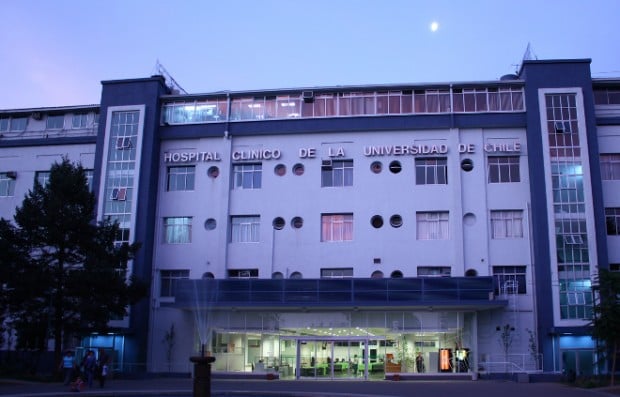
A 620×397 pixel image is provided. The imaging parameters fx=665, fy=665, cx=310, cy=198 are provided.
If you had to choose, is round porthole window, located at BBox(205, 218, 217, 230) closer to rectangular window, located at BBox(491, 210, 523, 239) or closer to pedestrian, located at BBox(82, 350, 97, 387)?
pedestrian, located at BBox(82, 350, 97, 387)

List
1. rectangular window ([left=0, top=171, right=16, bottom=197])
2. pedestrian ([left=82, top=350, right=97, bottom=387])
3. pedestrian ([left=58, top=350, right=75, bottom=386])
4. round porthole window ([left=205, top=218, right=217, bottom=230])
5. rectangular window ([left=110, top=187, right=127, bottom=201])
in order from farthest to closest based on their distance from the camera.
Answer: rectangular window ([left=0, top=171, right=16, bottom=197])
round porthole window ([left=205, top=218, right=217, bottom=230])
rectangular window ([left=110, top=187, right=127, bottom=201])
pedestrian ([left=82, top=350, right=97, bottom=387])
pedestrian ([left=58, top=350, right=75, bottom=386])

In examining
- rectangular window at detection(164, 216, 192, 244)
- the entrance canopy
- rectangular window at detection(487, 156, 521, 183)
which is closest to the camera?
the entrance canopy

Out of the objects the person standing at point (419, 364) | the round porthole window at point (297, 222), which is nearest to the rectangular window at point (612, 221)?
the person standing at point (419, 364)

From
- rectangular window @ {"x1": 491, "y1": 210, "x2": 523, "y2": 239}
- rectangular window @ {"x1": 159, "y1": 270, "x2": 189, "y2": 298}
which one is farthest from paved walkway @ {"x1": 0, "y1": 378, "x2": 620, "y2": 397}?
→ rectangular window @ {"x1": 159, "y1": 270, "x2": 189, "y2": 298}

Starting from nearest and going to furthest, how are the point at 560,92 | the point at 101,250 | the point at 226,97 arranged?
the point at 101,250 < the point at 560,92 < the point at 226,97

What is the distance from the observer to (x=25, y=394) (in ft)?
81.5

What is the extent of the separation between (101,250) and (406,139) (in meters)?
19.1

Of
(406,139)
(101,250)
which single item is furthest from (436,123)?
(101,250)

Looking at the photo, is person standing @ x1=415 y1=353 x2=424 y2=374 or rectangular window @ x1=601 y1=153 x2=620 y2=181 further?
rectangular window @ x1=601 y1=153 x2=620 y2=181

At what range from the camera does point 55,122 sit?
4631 centimetres

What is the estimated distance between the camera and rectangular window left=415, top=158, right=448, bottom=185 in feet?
133

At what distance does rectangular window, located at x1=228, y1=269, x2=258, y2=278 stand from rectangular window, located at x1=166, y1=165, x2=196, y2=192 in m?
6.12

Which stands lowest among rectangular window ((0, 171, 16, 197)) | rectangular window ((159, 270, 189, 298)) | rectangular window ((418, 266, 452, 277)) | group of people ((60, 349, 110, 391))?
group of people ((60, 349, 110, 391))

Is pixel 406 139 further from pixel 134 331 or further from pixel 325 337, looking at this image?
pixel 134 331
